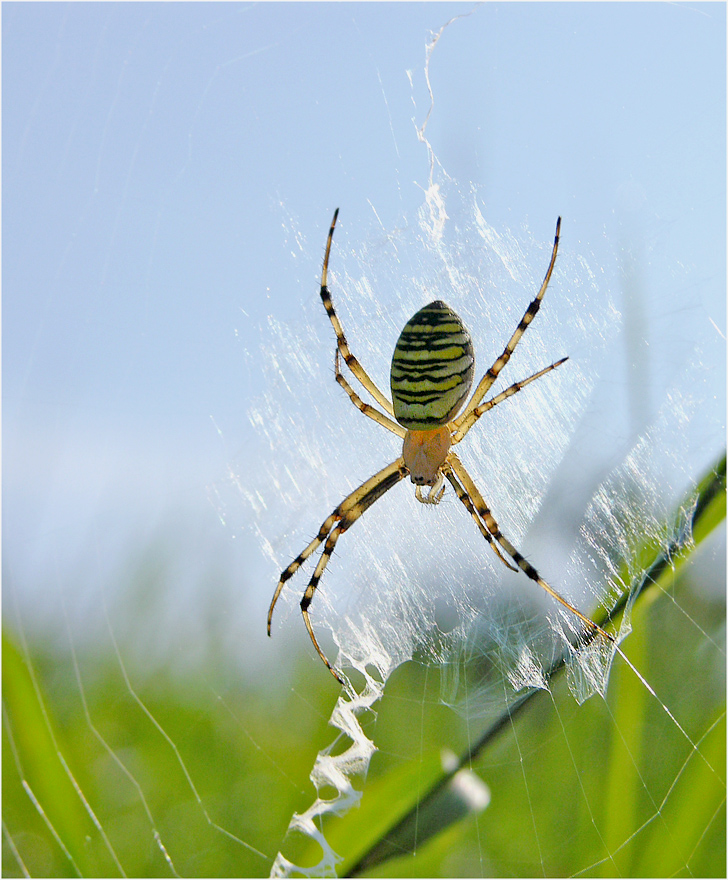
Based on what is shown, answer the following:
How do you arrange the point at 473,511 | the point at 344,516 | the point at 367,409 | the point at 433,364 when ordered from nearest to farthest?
1. the point at 433,364
2. the point at 473,511
3. the point at 367,409
4. the point at 344,516

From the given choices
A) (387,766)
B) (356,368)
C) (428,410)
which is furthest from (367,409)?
(387,766)

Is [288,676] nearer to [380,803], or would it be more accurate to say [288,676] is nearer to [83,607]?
[83,607]

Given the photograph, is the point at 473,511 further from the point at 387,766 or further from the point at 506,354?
the point at 387,766

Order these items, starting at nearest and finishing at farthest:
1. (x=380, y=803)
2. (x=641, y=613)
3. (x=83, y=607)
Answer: (x=641, y=613)
(x=380, y=803)
(x=83, y=607)

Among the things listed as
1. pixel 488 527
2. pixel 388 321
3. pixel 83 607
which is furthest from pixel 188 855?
pixel 388 321

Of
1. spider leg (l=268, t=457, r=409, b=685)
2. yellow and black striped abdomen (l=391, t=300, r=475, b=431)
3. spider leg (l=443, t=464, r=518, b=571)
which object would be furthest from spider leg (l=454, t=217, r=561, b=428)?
spider leg (l=268, t=457, r=409, b=685)

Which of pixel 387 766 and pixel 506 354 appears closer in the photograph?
Answer: pixel 387 766
